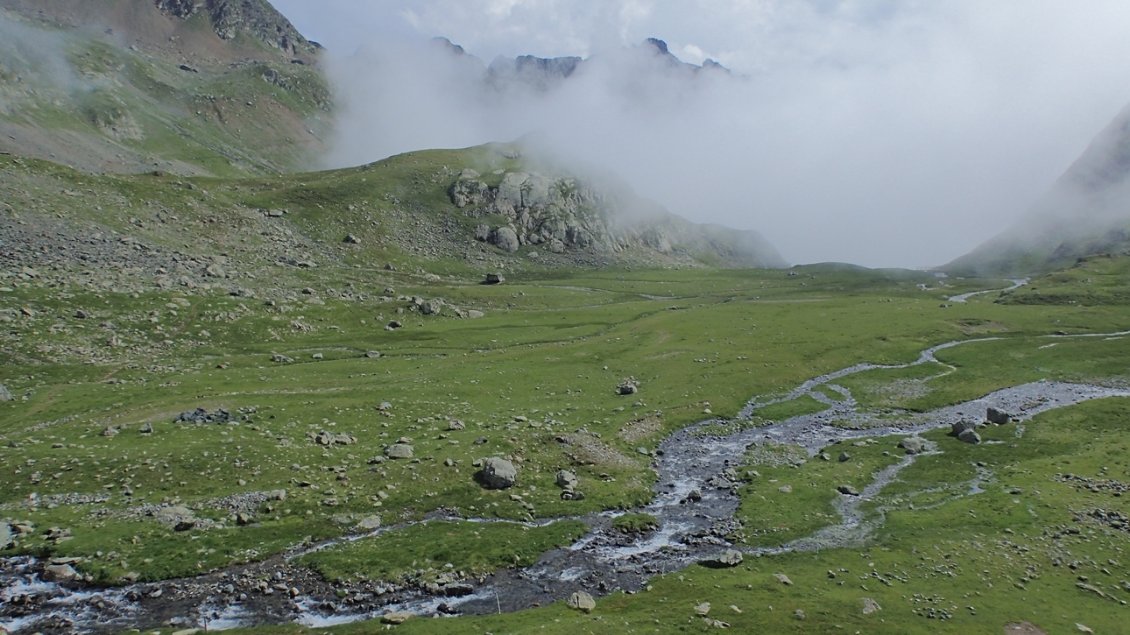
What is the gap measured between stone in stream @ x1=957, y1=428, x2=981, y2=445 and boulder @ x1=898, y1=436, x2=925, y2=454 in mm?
4034

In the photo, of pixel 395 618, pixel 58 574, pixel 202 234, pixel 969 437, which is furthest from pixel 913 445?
pixel 202 234

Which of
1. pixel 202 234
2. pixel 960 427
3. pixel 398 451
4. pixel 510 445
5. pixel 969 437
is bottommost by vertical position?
pixel 969 437

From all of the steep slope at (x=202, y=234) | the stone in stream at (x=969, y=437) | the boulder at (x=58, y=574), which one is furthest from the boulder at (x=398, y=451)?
the steep slope at (x=202, y=234)

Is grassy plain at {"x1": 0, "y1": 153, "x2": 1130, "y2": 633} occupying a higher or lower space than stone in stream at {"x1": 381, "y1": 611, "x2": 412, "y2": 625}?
higher

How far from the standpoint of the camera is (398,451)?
51688 mm

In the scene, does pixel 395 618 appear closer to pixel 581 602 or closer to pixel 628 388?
pixel 581 602

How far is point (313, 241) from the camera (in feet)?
536

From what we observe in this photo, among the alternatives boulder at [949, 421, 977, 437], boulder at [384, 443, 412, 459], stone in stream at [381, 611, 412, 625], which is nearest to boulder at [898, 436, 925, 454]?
boulder at [949, 421, 977, 437]

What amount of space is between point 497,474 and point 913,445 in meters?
38.9

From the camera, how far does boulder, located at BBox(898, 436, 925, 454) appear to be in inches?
2280

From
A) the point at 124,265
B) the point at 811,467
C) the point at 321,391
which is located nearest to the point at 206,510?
the point at 321,391

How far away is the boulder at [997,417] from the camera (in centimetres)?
6450

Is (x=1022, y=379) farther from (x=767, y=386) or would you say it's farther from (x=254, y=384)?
(x=254, y=384)

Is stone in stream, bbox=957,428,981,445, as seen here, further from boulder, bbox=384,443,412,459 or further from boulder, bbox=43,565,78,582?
boulder, bbox=43,565,78,582
